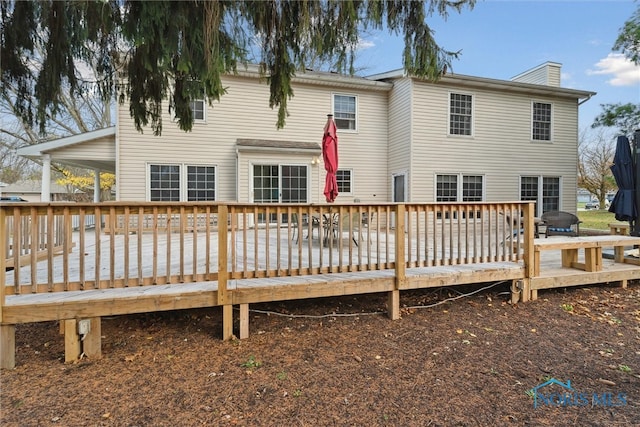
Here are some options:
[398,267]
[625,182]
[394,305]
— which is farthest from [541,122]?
[394,305]

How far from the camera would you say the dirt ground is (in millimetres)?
2236

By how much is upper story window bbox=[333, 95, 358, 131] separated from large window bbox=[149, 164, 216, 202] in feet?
13.8

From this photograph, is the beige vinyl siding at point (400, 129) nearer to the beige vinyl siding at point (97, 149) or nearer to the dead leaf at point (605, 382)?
the dead leaf at point (605, 382)

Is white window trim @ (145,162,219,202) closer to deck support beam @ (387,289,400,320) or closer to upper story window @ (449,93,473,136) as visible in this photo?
deck support beam @ (387,289,400,320)

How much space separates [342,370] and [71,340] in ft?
7.62

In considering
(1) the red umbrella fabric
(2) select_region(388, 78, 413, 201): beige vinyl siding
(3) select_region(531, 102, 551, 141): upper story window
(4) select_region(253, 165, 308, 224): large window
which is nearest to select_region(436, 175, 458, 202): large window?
(2) select_region(388, 78, 413, 201): beige vinyl siding

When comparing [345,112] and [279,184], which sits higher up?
[345,112]

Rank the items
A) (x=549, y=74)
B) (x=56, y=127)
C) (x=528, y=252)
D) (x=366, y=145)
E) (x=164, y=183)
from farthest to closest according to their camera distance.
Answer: (x=56, y=127), (x=549, y=74), (x=366, y=145), (x=164, y=183), (x=528, y=252)

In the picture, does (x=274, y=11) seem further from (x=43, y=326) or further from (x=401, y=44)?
(x=43, y=326)

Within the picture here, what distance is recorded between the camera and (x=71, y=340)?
2.89m

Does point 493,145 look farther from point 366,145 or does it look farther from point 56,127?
point 56,127

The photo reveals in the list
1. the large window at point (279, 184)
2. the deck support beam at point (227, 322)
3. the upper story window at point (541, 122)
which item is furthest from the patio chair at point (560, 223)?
the deck support beam at point (227, 322)

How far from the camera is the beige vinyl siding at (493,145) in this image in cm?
1039

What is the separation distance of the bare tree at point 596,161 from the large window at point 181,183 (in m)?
24.7
